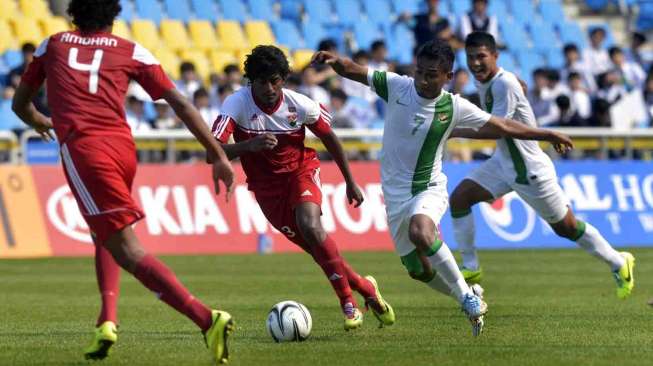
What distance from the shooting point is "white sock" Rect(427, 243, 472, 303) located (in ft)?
32.9

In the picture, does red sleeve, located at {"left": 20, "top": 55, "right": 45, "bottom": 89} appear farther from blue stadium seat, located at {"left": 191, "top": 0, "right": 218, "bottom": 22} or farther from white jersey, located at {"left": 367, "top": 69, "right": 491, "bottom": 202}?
blue stadium seat, located at {"left": 191, "top": 0, "right": 218, "bottom": 22}

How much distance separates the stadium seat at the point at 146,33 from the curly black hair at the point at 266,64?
50.7ft

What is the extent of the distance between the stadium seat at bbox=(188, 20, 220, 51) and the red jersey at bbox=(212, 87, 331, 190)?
644 inches

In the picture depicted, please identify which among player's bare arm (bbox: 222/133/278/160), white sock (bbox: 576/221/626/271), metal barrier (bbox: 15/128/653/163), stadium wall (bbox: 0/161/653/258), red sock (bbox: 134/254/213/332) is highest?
player's bare arm (bbox: 222/133/278/160)

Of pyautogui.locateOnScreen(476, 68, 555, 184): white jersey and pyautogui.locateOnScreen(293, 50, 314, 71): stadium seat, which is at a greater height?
pyautogui.locateOnScreen(476, 68, 555, 184): white jersey

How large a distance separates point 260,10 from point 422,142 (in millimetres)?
18692

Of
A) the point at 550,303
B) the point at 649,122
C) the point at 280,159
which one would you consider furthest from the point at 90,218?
the point at 649,122

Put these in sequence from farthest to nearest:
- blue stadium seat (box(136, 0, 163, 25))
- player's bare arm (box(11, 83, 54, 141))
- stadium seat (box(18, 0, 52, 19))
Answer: blue stadium seat (box(136, 0, 163, 25)) → stadium seat (box(18, 0, 52, 19)) → player's bare arm (box(11, 83, 54, 141))

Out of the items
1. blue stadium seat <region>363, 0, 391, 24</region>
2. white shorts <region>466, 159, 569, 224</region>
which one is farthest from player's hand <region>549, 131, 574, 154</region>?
blue stadium seat <region>363, 0, 391, 24</region>

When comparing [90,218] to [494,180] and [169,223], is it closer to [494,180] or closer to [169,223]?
[494,180]

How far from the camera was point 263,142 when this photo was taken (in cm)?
973

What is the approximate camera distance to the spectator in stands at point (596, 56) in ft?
87.8

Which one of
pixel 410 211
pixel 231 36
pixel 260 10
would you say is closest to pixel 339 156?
pixel 410 211

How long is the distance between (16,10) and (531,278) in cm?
1342
